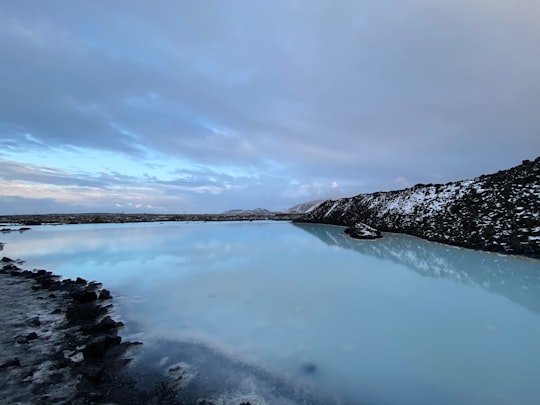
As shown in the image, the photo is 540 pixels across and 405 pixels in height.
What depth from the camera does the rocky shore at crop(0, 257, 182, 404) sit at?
5.41m

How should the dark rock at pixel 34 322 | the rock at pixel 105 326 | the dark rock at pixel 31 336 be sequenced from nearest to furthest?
the dark rock at pixel 31 336 < the rock at pixel 105 326 < the dark rock at pixel 34 322

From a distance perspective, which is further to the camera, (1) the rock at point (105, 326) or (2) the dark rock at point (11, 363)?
(1) the rock at point (105, 326)

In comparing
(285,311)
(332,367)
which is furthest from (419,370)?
(285,311)

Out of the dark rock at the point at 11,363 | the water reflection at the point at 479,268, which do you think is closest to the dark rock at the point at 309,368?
the dark rock at the point at 11,363

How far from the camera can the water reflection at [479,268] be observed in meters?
11.1

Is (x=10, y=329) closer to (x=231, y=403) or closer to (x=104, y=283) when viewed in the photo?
(x=104, y=283)

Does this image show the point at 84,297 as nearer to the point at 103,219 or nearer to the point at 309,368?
the point at 309,368

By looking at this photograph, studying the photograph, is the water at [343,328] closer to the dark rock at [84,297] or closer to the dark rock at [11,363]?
the dark rock at [84,297]

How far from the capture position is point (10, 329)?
8.45 m

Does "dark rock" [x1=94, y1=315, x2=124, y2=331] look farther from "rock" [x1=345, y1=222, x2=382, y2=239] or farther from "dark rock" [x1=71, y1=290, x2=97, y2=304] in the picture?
"rock" [x1=345, y1=222, x2=382, y2=239]

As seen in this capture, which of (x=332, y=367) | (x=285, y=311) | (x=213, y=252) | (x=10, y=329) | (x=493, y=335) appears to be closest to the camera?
(x=332, y=367)

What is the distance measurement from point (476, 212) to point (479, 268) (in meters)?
13.4

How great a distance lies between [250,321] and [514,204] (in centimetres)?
2481

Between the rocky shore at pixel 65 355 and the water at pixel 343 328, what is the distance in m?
0.62
